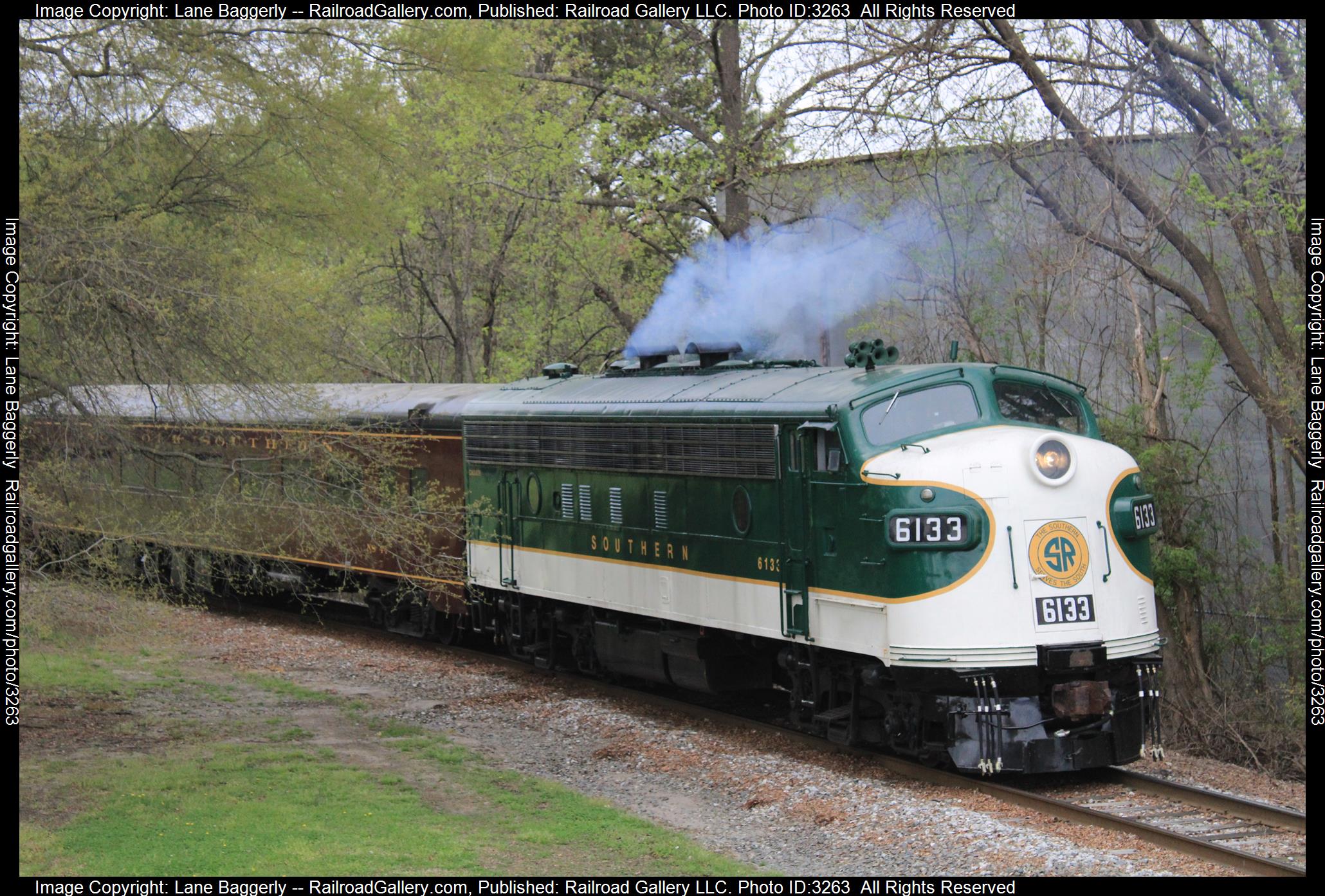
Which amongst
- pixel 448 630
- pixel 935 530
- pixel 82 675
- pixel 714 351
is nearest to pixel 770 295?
pixel 714 351

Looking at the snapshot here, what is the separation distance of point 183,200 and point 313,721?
5158 mm

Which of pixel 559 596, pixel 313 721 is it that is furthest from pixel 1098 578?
pixel 313 721

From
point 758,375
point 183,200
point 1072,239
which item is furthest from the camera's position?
point 1072,239

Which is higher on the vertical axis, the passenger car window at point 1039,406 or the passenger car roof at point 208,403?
the passenger car roof at point 208,403

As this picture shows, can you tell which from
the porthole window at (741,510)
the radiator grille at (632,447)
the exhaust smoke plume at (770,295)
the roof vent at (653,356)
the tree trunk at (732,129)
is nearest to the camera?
the radiator grille at (632,447)

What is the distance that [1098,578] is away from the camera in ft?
33.4

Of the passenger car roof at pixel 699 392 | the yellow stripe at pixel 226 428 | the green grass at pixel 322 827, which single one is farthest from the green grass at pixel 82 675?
the passenger car roof at pixel 699 392

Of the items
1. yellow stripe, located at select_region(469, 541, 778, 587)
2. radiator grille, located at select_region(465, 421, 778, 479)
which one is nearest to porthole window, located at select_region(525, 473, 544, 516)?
radiator grille, located at select_region(465, 421, 778, 479)

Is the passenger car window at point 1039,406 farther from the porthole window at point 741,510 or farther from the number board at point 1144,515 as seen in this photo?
the porthole window at point 741,510

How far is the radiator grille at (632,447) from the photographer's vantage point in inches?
455

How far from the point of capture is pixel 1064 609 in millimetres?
10008

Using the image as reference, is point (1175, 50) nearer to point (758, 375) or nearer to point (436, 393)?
point (758, 375)

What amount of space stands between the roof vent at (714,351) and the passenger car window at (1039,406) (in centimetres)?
360
